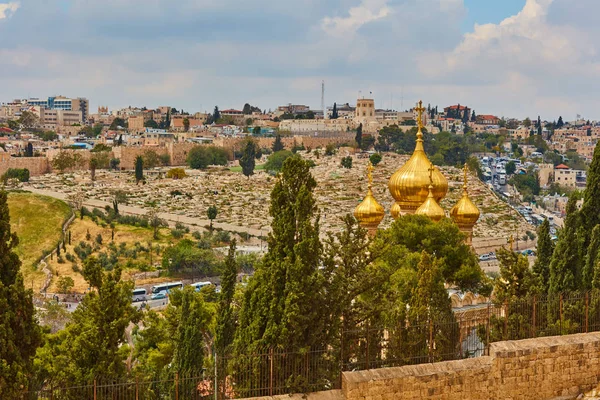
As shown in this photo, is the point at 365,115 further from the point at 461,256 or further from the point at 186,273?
the point at 461,256

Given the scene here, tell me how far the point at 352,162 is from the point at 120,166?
80.1 feet

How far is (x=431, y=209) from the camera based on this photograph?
2431 cm

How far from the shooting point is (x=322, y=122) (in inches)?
4946

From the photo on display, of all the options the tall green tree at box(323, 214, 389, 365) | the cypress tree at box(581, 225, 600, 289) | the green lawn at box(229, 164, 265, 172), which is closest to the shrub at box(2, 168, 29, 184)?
the green lawn at box(229, 164, 265, 172)

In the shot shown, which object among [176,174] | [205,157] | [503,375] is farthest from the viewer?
[205,157]

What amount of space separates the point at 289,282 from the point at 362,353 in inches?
64.9

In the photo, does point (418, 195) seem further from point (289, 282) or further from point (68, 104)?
point (68, 104)

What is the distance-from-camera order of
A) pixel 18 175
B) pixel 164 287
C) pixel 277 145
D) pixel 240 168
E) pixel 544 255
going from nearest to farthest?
1. pixel 544 255
2. pixel 164 287
3. pixel 18 175
4. pixel 240 168
5. pixel 277 145

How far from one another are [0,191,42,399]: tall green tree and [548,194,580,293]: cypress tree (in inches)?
325

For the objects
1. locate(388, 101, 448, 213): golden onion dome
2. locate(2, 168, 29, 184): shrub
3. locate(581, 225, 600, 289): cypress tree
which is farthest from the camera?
locate(2, 168, 29, 184): shrub

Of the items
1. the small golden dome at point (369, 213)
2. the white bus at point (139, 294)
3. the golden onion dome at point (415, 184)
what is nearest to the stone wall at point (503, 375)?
the golden onion dome at point (415, 184)

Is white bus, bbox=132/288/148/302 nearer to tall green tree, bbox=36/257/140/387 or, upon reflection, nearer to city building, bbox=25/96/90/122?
tall green tree, bbox=36/257/140/387

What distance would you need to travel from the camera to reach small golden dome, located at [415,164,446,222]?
78.8 feet

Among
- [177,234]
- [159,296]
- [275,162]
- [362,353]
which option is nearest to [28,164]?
[275,162]
